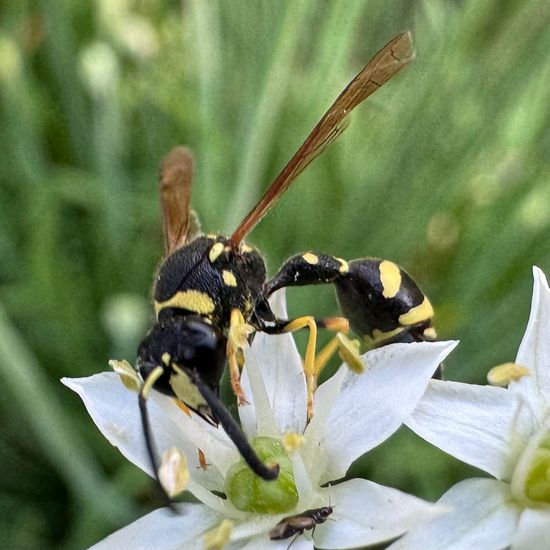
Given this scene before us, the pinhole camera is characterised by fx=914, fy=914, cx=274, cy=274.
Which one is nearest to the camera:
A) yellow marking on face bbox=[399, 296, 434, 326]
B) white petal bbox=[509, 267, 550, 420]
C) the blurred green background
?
white petal bbox=[509, 267, 550, 420]

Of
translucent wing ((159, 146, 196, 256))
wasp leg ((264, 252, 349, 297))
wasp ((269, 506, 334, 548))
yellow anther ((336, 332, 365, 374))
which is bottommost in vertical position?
wasp ((269, 506, 334, 548))

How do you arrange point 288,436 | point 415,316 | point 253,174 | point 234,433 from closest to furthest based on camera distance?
point 234,433, point 288,436, point 415,316, point 253,174

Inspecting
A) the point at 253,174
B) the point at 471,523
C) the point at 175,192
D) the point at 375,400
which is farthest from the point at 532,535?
the point at 253,174

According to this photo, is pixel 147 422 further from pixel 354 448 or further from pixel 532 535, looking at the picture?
pixel 532 535

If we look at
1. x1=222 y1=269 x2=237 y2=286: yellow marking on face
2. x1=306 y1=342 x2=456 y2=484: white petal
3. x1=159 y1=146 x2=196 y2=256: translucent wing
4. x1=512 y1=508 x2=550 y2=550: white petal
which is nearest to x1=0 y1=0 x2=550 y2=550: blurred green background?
x1=159 y1=146 x2=196 y2=256: translucent wing

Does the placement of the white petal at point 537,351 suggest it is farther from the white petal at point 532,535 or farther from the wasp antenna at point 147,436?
the wasp antenna at point 147,436

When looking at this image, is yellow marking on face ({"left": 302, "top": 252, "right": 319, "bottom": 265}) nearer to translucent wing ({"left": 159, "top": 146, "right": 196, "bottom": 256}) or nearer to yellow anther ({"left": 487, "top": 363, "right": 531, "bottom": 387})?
translucent wing ({"left": 159, "top": 146, "right": 196, "bottom": 256})

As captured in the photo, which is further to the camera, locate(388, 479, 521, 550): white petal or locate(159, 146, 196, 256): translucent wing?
locate(159, 146, 196, 256): translucent wing

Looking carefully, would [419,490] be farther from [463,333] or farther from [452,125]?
[452,125]
